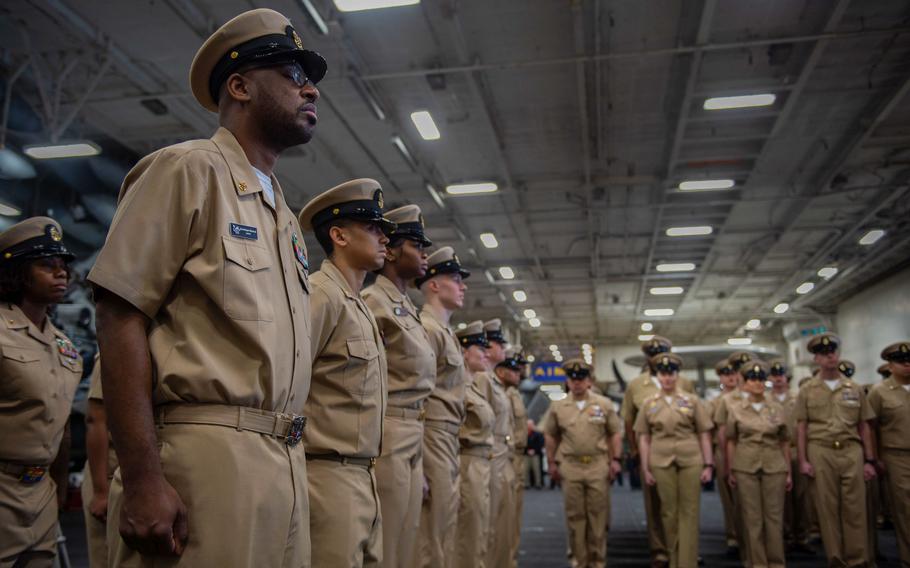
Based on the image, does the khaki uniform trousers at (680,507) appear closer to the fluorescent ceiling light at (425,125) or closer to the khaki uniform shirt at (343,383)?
the khaki uniform shirt at (343,383)

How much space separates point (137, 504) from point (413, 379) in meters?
1.80

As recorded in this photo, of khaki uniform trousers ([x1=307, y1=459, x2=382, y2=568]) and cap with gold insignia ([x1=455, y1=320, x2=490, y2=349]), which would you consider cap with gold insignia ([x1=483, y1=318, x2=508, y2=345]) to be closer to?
cap with gold insignia ([x1=455, y1=320, x2=490, y2=349])

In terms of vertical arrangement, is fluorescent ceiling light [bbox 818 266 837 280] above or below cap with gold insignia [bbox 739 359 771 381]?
above

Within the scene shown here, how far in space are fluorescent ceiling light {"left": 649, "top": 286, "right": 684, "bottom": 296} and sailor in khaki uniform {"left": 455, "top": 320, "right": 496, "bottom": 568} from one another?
53.9ft

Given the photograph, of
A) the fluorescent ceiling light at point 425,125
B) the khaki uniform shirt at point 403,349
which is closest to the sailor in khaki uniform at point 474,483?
the khaki uniform shirt at point 403,349

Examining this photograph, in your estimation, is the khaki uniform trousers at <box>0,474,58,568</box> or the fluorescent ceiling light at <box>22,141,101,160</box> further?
the fluorescent ceiling light at <box>22,141,101,160</box>

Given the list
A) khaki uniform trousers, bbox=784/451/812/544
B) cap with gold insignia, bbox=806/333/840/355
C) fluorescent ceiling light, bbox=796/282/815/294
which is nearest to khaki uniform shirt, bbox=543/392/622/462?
cap with gold insignia, bbox=806/333/840/355

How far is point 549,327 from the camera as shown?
2752 centimetres

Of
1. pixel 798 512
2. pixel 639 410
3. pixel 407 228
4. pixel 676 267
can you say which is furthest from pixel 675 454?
pixel 676 267

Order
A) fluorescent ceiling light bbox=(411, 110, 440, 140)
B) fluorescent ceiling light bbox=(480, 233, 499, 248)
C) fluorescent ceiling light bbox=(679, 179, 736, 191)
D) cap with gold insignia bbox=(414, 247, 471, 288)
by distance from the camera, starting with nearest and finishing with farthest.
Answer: cap with gold insignia bbox=(414, 247, 471, 288) < fluorescent ceiling light bbox=(411, 110, 440, 140) < fluorescent ceiling light bbox=(679, 179, 736, 191) < fluorescent ceiling light bbox=(480, 233, 499, 248)

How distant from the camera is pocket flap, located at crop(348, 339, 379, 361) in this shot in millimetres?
2354

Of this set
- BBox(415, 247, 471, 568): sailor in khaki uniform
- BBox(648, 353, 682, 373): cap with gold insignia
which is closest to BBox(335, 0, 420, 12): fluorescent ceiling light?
BBox(415, 247, 471, 568): sailor in khaki uniform

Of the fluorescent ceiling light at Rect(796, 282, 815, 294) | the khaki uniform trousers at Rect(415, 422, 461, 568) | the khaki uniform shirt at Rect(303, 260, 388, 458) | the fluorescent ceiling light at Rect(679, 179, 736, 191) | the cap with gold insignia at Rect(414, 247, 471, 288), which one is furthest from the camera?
the fluorescent ceiling light at Rect(796, 282, 815, 294)

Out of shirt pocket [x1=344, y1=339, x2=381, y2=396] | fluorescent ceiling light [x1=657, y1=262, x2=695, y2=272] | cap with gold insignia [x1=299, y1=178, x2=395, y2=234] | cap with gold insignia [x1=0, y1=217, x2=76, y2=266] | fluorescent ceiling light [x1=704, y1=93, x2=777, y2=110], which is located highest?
fluorescent ceiling light [x1=704, y1=93, x2=777, y2=110]
